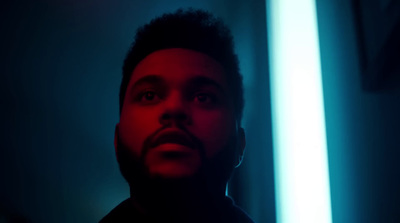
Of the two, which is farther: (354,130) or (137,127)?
(354,130)

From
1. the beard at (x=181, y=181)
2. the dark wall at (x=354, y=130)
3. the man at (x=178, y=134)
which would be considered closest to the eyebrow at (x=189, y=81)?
the man at (x=178, y=134)

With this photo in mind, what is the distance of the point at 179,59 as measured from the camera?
27.0 inches

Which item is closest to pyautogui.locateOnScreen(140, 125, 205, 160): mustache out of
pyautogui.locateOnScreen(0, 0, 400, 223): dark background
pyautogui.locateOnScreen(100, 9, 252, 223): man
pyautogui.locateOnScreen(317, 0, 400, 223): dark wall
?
pyautogui.locateOnScreen(100, 9, 252, 223): man

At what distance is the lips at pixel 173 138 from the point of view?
61 centimetres

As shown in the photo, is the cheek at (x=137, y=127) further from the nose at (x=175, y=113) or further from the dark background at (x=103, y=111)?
the dark background at (x=103, y=111)

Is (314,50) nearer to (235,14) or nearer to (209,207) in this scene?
(235,14)

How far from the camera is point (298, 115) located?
803 mm

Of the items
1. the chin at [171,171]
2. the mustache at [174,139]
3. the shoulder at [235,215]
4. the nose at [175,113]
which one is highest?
the nose at [175,113]

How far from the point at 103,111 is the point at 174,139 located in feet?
1.15

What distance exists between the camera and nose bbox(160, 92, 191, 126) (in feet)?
2.05

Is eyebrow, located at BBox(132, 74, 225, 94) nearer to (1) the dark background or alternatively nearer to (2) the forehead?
(2) the forehead

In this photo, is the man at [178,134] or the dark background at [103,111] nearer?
the man at [178,134]

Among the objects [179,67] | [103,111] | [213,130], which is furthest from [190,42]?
[103,111]

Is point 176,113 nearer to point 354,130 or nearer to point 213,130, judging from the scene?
point 213,130
